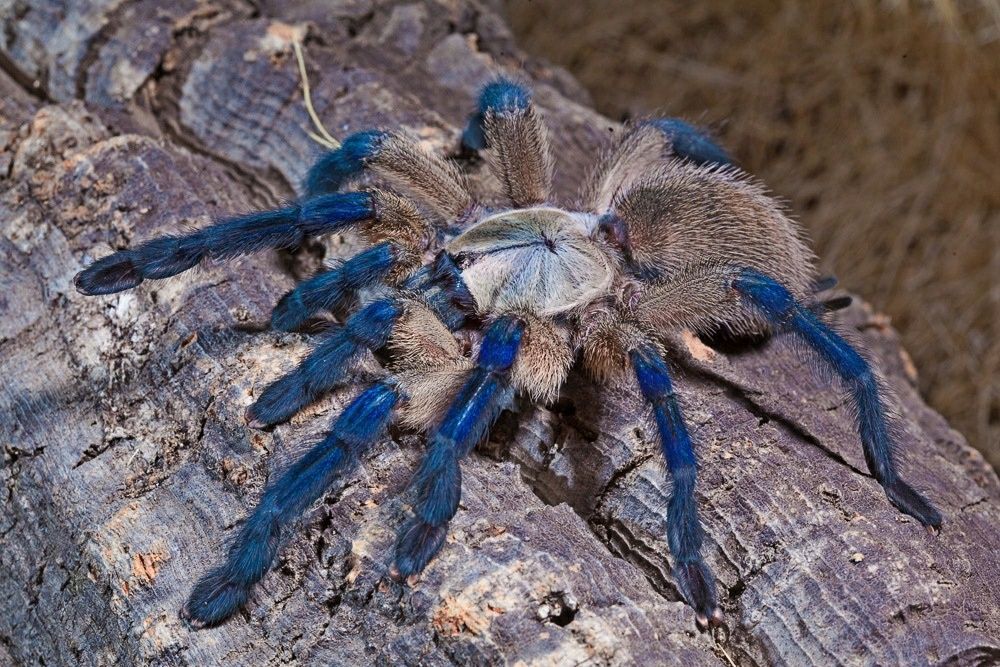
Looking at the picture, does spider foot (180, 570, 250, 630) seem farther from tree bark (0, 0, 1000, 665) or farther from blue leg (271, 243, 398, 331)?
blue leg (271, 243, 398, 331)

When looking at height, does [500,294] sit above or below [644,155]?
below

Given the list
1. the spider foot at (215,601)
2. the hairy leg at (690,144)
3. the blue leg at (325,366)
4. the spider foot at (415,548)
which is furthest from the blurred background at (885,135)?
the spider foot at (215,601)

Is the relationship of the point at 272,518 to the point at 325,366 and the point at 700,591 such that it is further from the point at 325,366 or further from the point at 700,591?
the point at 700,591

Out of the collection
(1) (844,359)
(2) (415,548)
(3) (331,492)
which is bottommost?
(3) (331,492)

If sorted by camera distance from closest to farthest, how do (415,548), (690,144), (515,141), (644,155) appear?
(415,548), (515,141), (644,155), (690,144)

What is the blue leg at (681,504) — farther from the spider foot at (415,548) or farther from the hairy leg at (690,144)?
the hairy leg at (690,144)

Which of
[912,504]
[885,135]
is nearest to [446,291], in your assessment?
[912,504]

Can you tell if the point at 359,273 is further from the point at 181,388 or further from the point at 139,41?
the point at 139,41

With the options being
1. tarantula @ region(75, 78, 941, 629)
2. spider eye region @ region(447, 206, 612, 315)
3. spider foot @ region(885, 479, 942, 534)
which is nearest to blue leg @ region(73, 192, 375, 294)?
tarantula @ region(75, 78, 941, 629)
